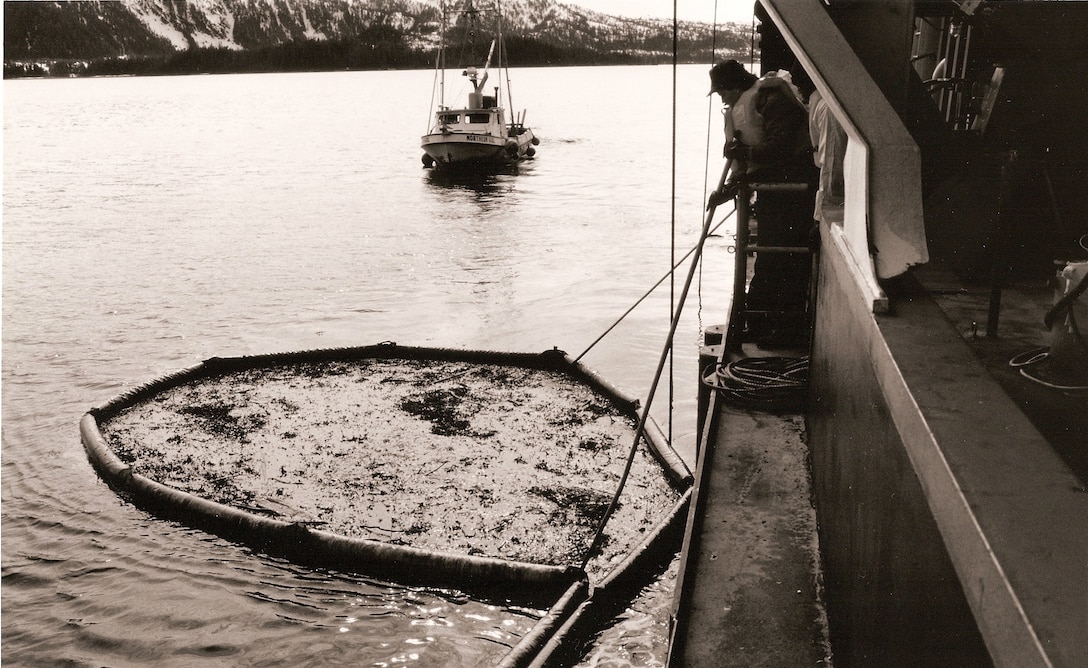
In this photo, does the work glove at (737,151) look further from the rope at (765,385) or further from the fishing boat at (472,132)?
the fishing boat at (472,132)

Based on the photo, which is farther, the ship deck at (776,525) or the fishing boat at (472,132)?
the fishing boat at (472,132)

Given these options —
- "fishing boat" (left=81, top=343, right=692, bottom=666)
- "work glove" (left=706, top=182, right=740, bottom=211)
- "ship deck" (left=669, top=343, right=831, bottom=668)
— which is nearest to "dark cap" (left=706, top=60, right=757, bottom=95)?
"work glove" (left=706, top=182, right=740, bottom=211)

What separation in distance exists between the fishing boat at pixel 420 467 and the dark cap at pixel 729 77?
3.02m

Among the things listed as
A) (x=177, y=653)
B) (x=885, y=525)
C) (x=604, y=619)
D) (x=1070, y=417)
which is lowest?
(x=177, y=653)

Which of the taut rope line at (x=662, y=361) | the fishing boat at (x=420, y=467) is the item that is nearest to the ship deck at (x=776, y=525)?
the taut rope line at (x=662, y=361)

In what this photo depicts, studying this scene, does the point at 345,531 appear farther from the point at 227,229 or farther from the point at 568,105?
the point at 568,105

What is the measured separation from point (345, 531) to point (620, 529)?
7.92 feet

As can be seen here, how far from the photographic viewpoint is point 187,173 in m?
52.7

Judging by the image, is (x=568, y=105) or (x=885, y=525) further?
(x=568, y=105)

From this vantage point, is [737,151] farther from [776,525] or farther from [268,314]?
[268,314]

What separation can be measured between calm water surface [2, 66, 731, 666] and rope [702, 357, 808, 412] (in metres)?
1.68

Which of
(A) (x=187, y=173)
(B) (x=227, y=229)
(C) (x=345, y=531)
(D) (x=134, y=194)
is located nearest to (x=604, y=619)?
(C) (x=345, y=531)

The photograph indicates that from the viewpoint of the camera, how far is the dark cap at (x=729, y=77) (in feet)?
25.8

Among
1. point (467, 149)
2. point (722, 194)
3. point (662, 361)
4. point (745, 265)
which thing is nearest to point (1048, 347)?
point (662, 361)
